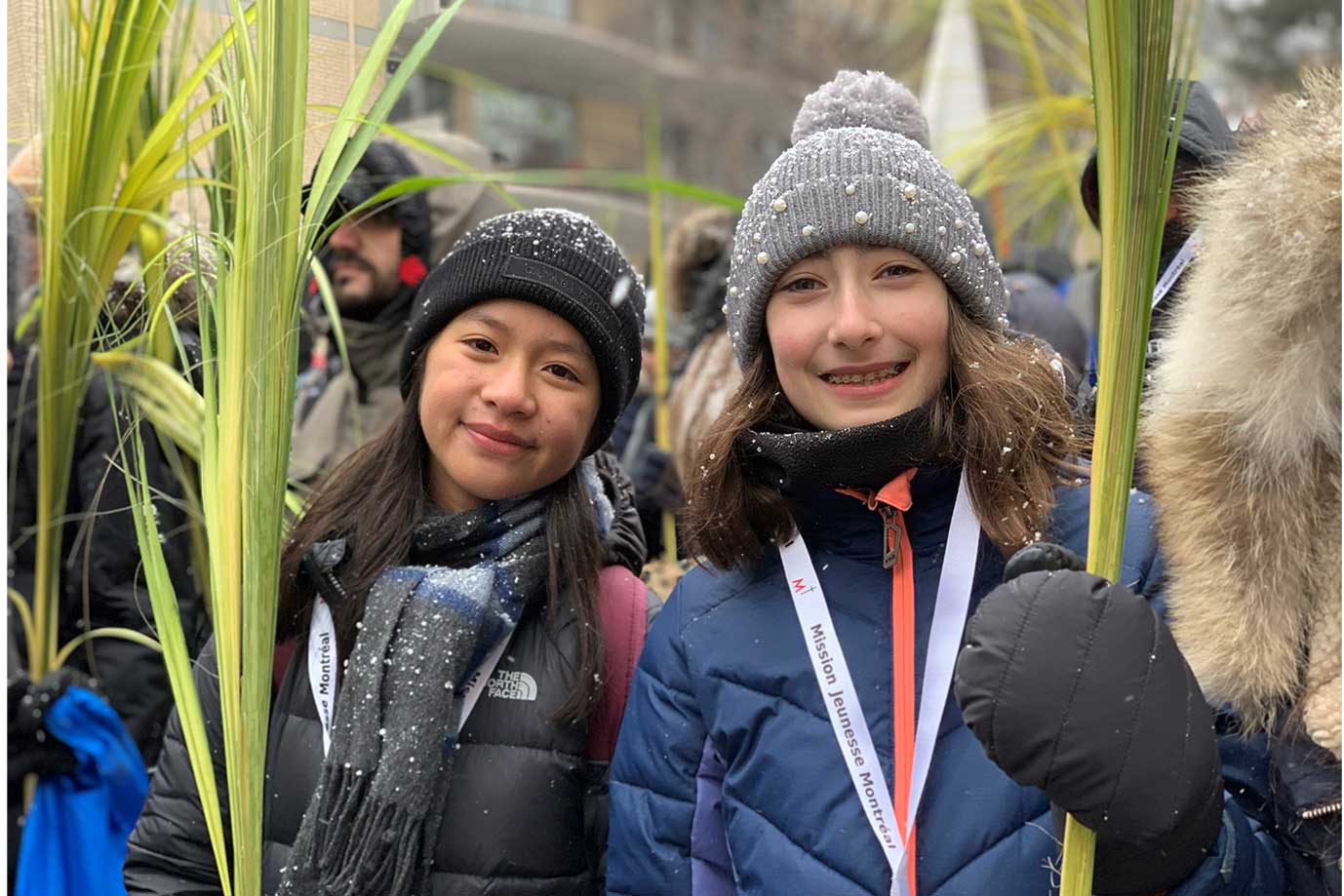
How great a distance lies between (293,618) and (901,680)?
956 millimetres

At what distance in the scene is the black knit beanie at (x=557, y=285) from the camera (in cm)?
217

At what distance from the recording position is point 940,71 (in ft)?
19.9

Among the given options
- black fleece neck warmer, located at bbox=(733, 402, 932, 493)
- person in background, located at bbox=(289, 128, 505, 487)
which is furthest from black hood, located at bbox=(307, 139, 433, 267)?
black fleece neck warmer, located at bbox=(733, 402, 932, 493)

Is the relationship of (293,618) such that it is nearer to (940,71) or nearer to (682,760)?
(682,760)

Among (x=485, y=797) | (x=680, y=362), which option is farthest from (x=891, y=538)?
(x=680, y=362)

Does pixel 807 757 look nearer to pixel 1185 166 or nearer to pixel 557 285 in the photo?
pixel 557 285

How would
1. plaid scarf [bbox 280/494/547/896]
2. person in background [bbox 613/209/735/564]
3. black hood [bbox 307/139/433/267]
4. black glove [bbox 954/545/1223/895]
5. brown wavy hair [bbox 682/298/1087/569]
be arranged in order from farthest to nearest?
person in background [bbox 613/209/735/564], black hood [bbox 307/139/433/267], plaid scarf [bbox 280/494/547/896], brown wavy hair [bbox 682/298/1087/569], black glove [bbox 954/545/1223/895]

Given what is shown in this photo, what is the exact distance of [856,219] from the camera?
5.99 ft

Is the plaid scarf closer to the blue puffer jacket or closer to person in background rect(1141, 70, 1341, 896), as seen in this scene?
the blue puffer jacket

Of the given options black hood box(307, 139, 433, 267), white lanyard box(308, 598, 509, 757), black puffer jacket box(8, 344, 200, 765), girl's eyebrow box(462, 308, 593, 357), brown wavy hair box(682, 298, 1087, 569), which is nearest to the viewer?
brown wavy hair box(682, 298, 1087, 569)

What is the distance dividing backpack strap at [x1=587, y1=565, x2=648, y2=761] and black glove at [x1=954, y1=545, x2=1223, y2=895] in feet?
2.55

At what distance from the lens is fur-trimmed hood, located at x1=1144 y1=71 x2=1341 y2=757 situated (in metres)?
1.44

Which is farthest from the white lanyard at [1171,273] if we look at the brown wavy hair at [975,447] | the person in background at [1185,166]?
the brown wavy hair at [975,447]

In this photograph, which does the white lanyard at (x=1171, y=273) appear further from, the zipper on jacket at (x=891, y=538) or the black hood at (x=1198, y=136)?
the zipper on jacket at (x=891, y=538)
